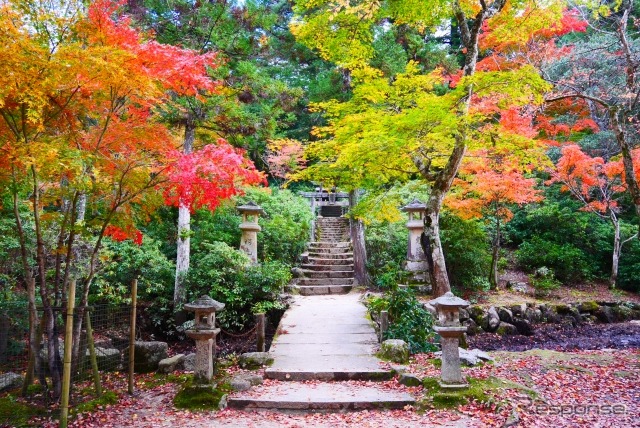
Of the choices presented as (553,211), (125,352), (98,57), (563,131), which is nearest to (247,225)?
(125,352)

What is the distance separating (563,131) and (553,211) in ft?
13.2

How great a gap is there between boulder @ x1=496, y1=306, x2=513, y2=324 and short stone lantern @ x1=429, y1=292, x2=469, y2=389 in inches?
228

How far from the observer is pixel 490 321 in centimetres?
1009

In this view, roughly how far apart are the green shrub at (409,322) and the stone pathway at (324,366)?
0.50 meters

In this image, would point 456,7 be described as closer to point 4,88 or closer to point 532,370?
point 532,370

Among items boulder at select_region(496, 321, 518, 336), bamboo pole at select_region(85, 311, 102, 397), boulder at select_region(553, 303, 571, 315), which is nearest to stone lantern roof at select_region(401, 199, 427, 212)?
boulder at select_region(496, 321, 518, 336)

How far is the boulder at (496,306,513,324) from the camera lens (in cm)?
1035

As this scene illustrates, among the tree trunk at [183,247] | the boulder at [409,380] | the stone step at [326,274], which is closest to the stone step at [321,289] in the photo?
the stone step at [326,274]

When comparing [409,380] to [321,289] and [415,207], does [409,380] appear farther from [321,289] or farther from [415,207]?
[415,207]

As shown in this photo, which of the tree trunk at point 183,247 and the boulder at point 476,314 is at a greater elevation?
the tree trunk at point 183,247

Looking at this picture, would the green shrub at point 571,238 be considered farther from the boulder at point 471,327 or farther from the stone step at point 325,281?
the stone step at point 325,281

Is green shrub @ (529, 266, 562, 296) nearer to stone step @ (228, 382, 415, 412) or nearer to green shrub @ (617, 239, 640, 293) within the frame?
green shrub @ (617, 239, 640, 293)

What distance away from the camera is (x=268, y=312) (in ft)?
31.7

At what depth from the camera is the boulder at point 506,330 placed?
32.8 ft
